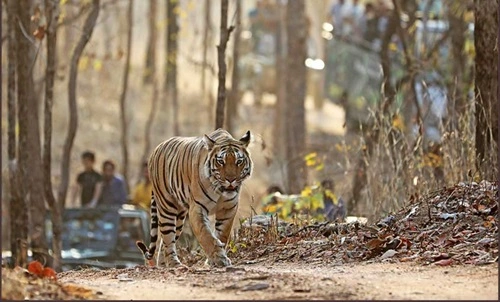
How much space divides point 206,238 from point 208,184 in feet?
2.01

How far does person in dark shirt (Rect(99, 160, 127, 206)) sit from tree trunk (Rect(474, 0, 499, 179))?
8837mm

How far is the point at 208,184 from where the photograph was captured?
11.1 m

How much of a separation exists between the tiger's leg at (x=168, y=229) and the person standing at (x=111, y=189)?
9316 mm

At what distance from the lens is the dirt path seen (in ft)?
26.1

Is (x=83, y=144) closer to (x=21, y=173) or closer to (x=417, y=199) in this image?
(x=21, y=173)

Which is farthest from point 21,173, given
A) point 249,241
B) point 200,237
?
point 200,237

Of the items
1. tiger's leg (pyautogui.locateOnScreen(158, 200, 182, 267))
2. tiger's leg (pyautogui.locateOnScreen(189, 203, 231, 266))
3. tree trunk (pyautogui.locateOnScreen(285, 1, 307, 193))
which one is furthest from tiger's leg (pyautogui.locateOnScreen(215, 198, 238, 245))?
tree trunk (pyautogui.locateOnScreen(285, 1, 307, 193))

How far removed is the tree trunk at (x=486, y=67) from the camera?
13578 millimetres

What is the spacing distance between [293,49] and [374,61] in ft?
31.8

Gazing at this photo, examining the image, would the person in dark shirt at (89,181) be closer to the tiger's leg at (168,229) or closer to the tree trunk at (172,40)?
the tiger's leg at (168,229)

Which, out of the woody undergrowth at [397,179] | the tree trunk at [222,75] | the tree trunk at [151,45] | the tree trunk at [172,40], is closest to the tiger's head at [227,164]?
the woody undergrowth at [397,179]

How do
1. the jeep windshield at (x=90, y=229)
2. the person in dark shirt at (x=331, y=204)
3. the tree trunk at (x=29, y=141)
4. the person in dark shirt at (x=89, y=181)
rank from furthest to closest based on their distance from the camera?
the person in dark shirt at (x=89, y=181)
the jeep windshield at (x=90, y=229)
the tree trunk at (x=29, y=141)
the person in dark shirt at (x=331, y=204)

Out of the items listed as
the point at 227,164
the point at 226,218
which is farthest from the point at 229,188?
the point at 226,218

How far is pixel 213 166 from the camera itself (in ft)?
35.9
